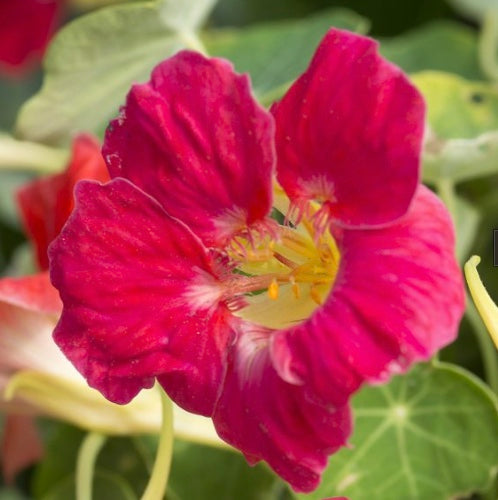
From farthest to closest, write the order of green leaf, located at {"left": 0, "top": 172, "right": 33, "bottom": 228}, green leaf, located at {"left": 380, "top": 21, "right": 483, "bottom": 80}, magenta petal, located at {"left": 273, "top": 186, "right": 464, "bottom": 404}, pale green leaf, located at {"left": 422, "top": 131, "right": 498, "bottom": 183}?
green leaf, located at {"left": 0, "top": 172, "right": 33, "bottom": 228}
green leaf, located at {"left": 380, "top": 21, "right": 483, "bottom": 80}
pale green leaf, located at {"left": 422, "top": 131, "right": 498, "bottom": 183}
magenta petal, located at {"left": 273, "top": 186, "right": 464, "bottom": 404}

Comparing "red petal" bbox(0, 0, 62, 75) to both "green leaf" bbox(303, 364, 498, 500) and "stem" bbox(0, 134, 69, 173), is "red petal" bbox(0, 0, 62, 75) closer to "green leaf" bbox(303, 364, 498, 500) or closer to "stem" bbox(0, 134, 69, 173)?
"stem" bbox(0, 134, 69, 173)

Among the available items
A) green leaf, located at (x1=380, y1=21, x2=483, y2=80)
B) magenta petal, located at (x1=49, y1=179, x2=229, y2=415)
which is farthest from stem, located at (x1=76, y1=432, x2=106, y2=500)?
green leaf, located at (x1=380, y1=21, x2=483, y2=80)

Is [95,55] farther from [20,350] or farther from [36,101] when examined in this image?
[20,350]

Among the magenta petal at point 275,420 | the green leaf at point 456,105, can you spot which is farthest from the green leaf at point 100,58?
the magenta petal at point 275,420

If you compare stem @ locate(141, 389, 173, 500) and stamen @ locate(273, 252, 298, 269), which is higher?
stamen @ locate(273, 252, 298, 269)

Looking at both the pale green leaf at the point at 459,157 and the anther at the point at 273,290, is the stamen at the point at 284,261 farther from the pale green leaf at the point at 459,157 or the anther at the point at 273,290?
the pale green leaf at the point at 459,157
